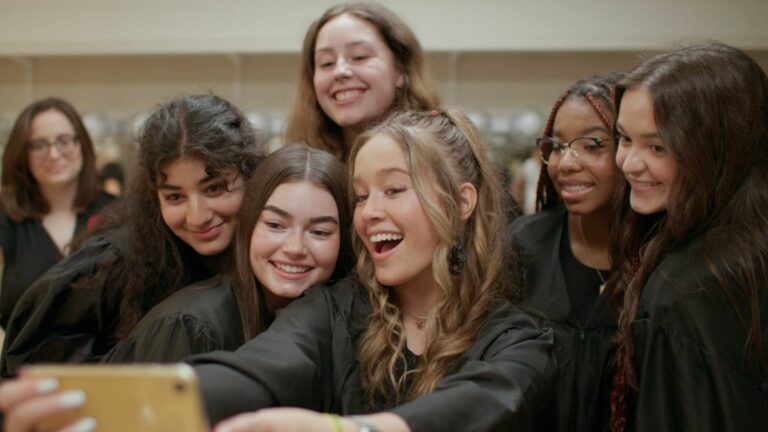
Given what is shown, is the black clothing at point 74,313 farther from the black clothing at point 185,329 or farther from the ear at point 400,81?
the ear at point 400,81

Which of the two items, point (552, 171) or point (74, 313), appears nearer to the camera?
point (74, 313)

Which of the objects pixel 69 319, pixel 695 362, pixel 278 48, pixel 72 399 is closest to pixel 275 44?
pixel 278 48

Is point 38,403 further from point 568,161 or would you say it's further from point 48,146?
point 48,146

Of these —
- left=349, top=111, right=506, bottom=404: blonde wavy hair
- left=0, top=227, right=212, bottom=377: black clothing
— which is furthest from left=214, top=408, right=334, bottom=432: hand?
left=0, top=227, right=212, bottom=377: black clothing

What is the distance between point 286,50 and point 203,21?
665mm

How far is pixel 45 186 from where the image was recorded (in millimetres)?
2957

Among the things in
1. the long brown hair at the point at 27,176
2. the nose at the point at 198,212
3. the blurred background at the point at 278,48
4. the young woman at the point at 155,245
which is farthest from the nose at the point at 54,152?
the blurred background at the point at 278,48

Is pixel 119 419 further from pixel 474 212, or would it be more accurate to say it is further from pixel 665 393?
pixel 665 393

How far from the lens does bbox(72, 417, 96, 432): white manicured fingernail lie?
0.82 m

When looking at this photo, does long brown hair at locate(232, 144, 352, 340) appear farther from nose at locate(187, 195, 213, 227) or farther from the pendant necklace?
the pendant necklace

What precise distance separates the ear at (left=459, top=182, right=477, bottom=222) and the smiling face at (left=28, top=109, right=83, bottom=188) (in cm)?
203

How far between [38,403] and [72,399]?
2.2 inches

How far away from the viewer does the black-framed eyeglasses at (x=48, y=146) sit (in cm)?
293

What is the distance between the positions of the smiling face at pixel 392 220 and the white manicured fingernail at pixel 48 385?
31.5 inches
